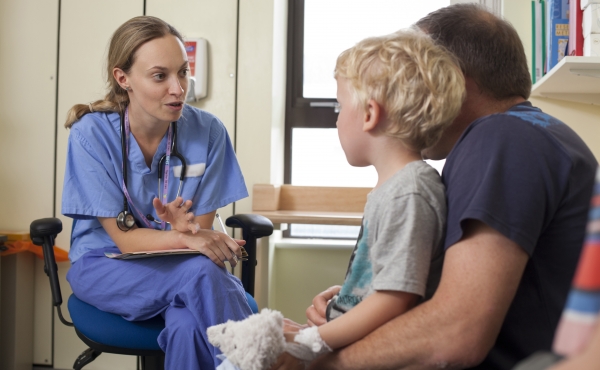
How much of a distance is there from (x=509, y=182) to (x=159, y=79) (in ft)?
4.15

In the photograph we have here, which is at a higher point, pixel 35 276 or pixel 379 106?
pixel 379 106

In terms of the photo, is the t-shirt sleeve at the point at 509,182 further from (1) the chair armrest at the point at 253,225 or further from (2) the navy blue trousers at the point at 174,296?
(1) the chair armrest at the point at 253,225

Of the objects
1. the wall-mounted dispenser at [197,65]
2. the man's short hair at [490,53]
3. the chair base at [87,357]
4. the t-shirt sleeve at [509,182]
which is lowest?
the chair base at [87,357]

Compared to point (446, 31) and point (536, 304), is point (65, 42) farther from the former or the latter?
point (536, 304)

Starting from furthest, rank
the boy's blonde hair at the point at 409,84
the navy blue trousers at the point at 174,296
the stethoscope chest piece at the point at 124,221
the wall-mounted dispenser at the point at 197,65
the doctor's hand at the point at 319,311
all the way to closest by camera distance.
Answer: the wall-mounted dispenser at the point at 197,65
the stethoscope chest piece at the point at 124,221
the navy blue trousers at the point at 174,296
the doctor's hand at the point at 319,311
the boy's blonde hair at the point at 409,84

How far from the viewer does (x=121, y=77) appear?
183 cm

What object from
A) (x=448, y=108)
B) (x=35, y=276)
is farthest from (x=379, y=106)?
(x=35, y=276)

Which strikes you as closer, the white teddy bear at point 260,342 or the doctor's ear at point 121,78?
the white teddy bear at point 260,342

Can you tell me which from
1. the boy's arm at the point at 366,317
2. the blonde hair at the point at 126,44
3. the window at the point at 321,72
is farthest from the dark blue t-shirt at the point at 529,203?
the window at the point at 321,72

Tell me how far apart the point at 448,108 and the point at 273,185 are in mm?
1708

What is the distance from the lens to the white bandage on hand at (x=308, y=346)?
2.77 ft

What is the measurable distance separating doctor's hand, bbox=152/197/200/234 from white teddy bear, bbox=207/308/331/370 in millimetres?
715

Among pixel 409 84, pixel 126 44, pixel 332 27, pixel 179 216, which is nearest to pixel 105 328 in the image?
pixel 179 216

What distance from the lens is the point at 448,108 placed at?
921 mm
